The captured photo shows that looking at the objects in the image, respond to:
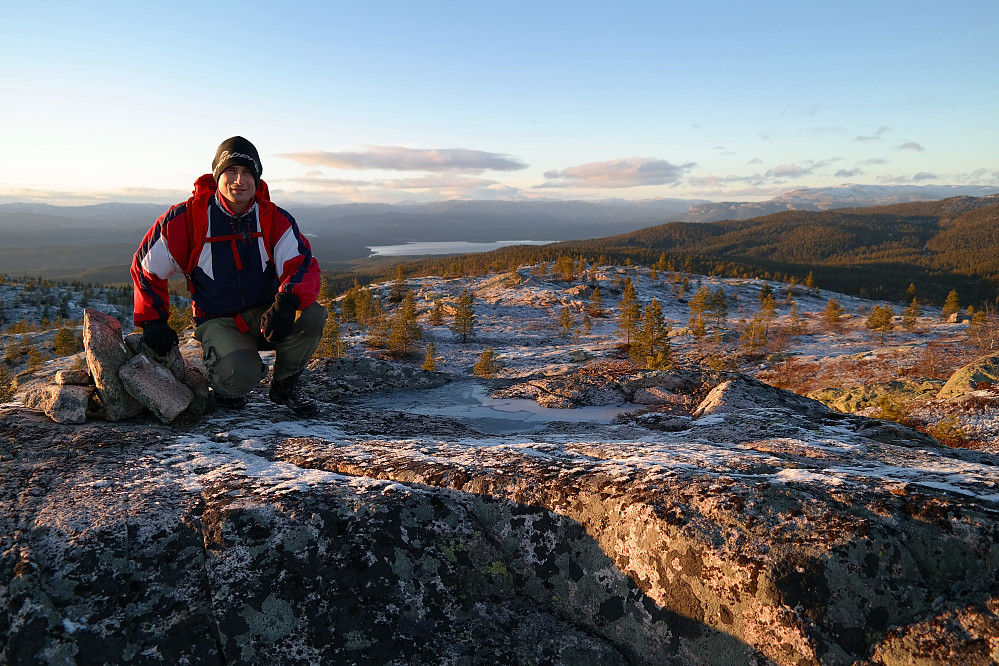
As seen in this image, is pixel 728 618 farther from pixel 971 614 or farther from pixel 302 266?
pixel 302 266

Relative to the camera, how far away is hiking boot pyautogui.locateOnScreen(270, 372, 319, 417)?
7.10 m

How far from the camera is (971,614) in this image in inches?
115

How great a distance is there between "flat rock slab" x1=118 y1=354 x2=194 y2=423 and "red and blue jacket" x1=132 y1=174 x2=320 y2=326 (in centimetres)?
67

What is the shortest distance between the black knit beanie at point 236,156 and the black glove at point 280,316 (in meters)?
1.58

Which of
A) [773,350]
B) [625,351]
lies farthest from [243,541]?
[773,350]

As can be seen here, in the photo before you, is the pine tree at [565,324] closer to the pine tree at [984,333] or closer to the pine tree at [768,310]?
the pine tree at [768,310]

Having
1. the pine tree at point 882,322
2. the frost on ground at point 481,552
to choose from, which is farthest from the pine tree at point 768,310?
the frost on ground at point 481,552

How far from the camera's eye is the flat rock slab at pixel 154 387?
545 centimetres

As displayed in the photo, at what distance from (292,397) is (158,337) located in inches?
79.7

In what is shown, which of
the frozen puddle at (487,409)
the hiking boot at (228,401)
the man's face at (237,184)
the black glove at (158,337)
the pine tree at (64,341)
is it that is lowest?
the pine tree at (64,341)

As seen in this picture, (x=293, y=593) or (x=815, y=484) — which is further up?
(x=815, y=484)

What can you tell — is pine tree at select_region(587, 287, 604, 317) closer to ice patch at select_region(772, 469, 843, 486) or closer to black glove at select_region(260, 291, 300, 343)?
black glove at select_region(260, 291, 300, 343)

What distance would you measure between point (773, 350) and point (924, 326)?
2828 cm

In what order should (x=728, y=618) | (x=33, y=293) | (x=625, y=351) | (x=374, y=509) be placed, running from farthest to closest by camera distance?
(x=33, y=293), (x=625, y=351), (x=374, y=509), (x=728, y=618)
